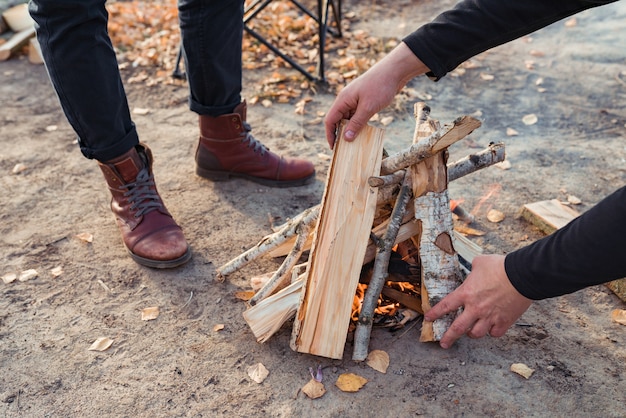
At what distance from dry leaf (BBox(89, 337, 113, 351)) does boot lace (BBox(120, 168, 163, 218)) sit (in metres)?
0.69

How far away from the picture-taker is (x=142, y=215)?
290 cm

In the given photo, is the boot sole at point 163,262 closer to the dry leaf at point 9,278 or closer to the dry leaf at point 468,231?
the dry leaf at point 9,278

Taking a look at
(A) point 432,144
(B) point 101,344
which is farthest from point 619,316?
(B) point 101,344

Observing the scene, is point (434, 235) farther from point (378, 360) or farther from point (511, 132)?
point (511, 132)

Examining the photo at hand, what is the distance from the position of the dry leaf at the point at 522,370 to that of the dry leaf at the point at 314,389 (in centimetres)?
72

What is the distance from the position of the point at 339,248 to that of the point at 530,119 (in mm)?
2555

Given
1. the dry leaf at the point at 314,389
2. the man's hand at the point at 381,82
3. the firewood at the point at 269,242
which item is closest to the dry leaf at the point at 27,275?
the firewood at the point at 269,242

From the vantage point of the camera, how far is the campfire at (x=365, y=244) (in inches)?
87.0

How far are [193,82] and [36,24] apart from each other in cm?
85

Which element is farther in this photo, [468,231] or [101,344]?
[468,231]

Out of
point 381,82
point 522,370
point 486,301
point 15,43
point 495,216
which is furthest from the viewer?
point 15,43

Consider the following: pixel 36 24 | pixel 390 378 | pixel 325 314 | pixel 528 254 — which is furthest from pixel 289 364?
pixel 36 24

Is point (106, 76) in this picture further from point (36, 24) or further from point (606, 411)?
point (606, 411)

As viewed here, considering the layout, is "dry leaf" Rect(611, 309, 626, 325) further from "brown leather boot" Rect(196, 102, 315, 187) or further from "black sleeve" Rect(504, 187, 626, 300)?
"brown leather boot" Rect(196, 102, 315, 187)
